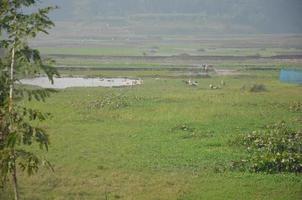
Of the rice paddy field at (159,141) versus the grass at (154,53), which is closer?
the rice paddy field at (159,141)

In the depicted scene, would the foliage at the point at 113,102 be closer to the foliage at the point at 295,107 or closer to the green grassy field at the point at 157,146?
the green grassy field at the point at 157,146

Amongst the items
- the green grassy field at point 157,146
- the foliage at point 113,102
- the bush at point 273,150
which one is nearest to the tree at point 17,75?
the green grassy field at point 157,146

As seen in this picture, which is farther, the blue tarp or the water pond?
the blue tarp

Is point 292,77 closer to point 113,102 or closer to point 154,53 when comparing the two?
point 113,102

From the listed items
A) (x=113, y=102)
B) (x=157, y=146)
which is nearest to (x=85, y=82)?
(x=113, y=102)

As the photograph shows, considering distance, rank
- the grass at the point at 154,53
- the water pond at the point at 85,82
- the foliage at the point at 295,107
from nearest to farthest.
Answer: the foliage at the point at 295,107, the water pond at the point at 85,82, the grass at the point at 154,53

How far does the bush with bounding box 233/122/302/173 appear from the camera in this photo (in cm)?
2033

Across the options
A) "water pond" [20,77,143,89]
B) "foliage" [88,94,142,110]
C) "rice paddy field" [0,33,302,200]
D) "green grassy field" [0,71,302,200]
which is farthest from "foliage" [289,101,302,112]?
"water pond" [20,77,143,89]

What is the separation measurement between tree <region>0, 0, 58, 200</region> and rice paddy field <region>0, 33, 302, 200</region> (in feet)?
5.11

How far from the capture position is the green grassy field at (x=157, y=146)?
18.0 meters

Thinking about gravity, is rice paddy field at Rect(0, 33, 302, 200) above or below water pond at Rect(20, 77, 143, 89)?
below

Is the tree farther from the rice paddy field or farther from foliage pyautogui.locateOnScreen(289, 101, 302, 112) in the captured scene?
foliage pyautogui.locateOnScreen(289, 101, 302, 112)

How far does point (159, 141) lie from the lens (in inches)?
1010

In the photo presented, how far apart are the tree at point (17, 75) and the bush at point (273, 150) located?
12.7 m
